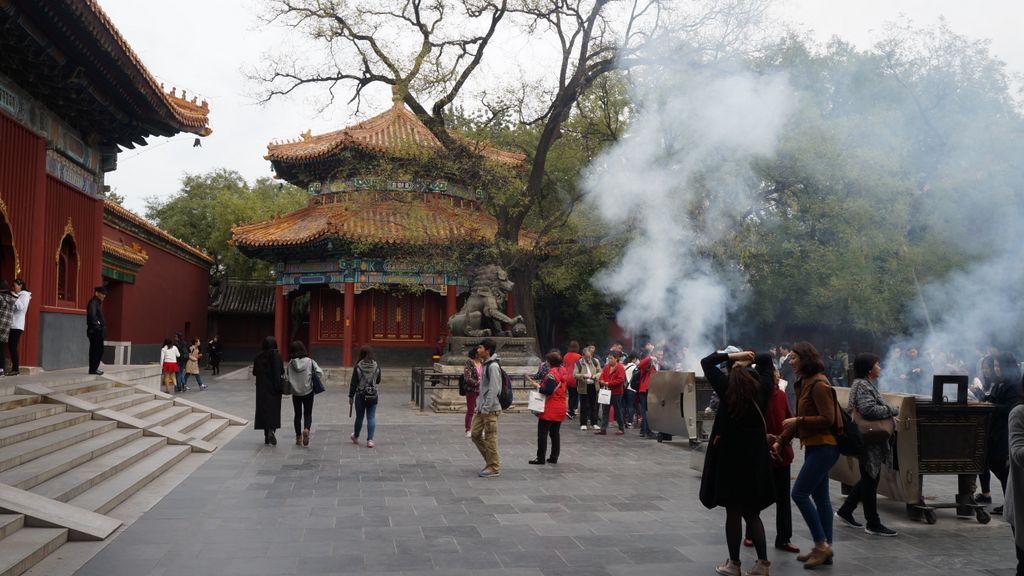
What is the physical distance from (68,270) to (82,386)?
4.06 metres

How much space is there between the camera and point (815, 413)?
5027mm

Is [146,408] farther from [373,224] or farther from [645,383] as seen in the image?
[373,224]

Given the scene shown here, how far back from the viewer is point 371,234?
22109 mm

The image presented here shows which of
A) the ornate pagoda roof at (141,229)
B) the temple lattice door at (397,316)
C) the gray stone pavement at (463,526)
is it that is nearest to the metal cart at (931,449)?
the gray stone pavement at (463,526)

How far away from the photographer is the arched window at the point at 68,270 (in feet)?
42.5

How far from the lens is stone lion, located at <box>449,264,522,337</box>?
16.5 meters

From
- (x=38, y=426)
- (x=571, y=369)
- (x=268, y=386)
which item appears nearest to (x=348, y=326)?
(x=571, y=369)

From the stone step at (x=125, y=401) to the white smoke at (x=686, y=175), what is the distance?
10.5 meters

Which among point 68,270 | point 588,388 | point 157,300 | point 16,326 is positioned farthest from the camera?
point 157,300

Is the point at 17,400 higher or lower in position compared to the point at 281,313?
lower

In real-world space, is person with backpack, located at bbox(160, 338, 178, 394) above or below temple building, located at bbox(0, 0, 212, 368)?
below

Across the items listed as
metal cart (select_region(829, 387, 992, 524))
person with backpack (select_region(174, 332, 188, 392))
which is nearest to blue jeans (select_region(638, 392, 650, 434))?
metal cart (select_region(829, 387, 992, 524))

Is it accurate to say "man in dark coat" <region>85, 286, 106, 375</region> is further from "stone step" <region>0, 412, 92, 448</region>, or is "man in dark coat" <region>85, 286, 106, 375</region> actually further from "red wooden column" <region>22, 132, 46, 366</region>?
"stone step" <region>0, 412, 92, 448</region>

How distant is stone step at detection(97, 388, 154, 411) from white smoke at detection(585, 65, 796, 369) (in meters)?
10.5
